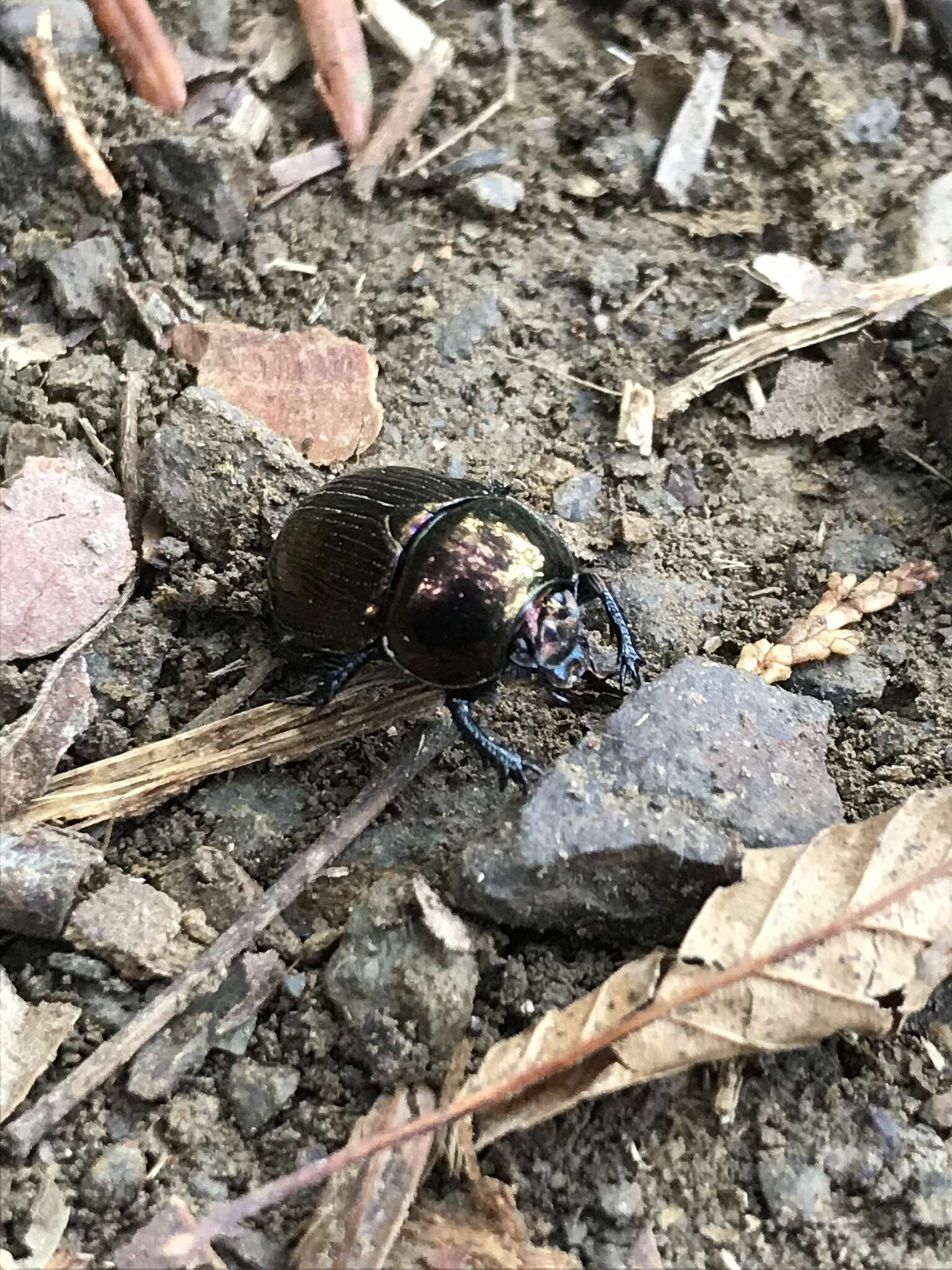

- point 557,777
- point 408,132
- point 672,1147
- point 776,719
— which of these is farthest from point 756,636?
point 408,132

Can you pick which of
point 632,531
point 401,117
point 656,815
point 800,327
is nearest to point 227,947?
point 656,815

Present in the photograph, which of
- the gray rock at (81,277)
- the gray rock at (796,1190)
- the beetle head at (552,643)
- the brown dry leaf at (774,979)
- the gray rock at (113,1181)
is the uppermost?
the gray rock at (81,277)

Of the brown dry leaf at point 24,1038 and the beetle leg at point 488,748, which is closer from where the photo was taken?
the brown dry leaf at point 24,1038

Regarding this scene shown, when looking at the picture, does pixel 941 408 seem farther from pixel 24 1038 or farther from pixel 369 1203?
pixel 24 1038

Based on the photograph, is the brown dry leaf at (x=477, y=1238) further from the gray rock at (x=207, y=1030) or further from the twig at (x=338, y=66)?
the twig at (x=338, y=66)

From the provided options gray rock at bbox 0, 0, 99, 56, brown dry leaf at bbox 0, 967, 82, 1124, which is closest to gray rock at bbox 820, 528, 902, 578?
brown dry leaf at bbox 0, 967, 82, 1124

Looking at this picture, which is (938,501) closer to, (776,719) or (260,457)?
(776,719)

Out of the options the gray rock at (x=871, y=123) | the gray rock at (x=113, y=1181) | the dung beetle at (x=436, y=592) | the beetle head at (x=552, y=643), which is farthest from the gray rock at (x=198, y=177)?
the gray rock at (x=113, y=1181)
